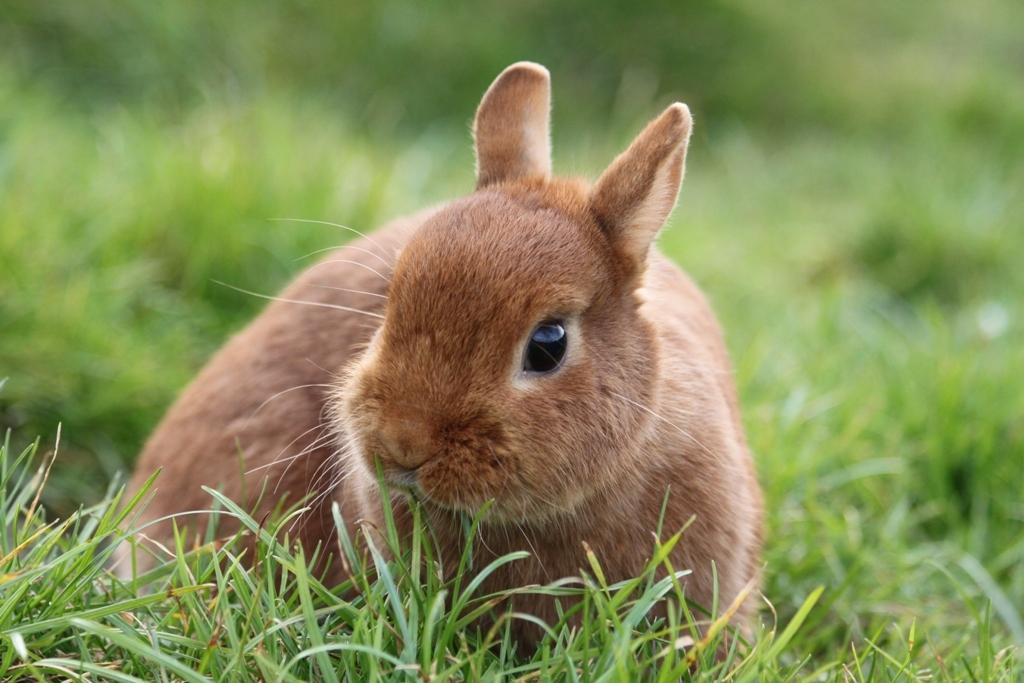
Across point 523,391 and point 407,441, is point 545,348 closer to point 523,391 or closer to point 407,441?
point 523,391

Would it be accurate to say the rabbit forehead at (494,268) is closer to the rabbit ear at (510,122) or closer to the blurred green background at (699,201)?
the rabbit ear at (510,122)

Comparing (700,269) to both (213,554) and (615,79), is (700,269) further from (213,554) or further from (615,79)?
(213,554)

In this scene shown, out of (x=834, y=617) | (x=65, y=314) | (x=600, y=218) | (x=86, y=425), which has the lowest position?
(x=834, y=617)

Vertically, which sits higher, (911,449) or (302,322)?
(302,322)

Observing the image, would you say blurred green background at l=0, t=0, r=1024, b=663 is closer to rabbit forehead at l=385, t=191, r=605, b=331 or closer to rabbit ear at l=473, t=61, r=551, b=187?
rabbit forehead at l=385, t=191, r=605, b=331

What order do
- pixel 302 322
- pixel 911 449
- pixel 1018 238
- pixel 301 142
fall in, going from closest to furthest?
pixel 302 322, pixel 911 449, pixel 301 142, pixel 1018 238

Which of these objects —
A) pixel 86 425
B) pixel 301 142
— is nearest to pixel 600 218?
pixel 86 425
